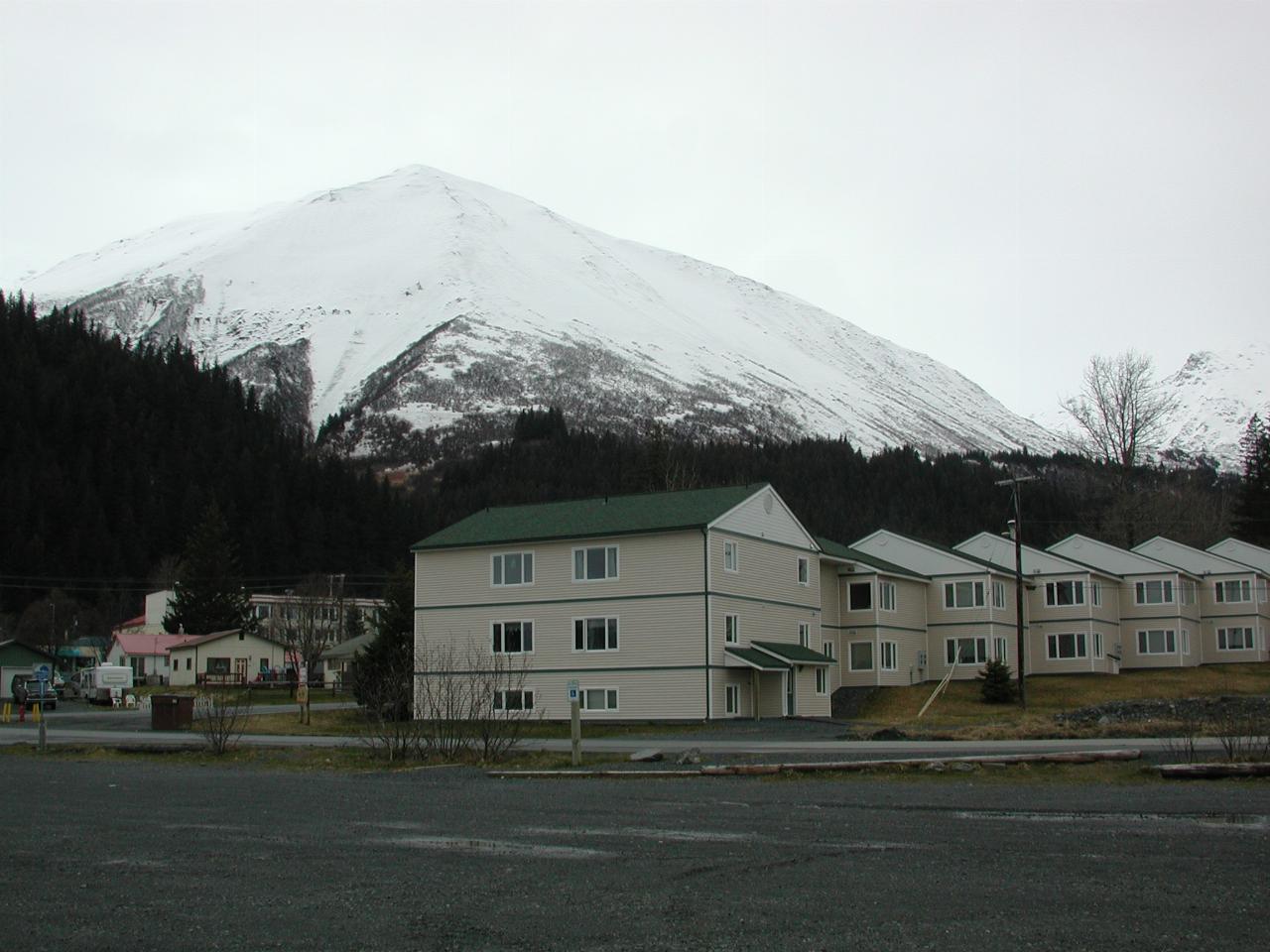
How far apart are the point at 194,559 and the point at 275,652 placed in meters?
16.0

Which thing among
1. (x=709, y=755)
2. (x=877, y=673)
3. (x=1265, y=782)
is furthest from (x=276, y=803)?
(x=877, y=673)

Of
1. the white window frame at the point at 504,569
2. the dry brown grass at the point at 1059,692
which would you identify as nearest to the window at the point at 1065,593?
the dry brown grass at the point at 1059,692

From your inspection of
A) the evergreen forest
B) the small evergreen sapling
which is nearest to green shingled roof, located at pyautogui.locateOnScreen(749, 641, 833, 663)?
the small evergreen sapling

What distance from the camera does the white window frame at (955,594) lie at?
228 ft

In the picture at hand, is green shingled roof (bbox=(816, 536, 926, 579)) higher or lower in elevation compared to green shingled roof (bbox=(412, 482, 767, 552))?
lower

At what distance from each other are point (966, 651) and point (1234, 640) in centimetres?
2160

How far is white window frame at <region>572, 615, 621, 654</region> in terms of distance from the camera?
53438 millimetres

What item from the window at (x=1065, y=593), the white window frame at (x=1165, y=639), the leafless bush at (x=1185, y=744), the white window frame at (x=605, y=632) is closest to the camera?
the leafless bush at (x=1185, y=744)

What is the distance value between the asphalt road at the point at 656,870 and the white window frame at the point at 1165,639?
5901 cm

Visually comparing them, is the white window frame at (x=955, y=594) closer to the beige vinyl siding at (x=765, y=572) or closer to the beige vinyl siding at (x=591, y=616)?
the beige vinyl siding at (x=765, y=572)

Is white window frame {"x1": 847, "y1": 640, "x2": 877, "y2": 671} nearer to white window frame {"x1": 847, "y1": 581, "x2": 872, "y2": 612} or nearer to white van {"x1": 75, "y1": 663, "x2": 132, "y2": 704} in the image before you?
white window frame {"x1": 847, "y1": 581, "x2": 872, "y2": 612}

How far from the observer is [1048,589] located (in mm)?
73000

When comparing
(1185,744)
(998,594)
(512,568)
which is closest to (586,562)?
(512,568)

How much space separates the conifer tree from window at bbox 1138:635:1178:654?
67053 mm
